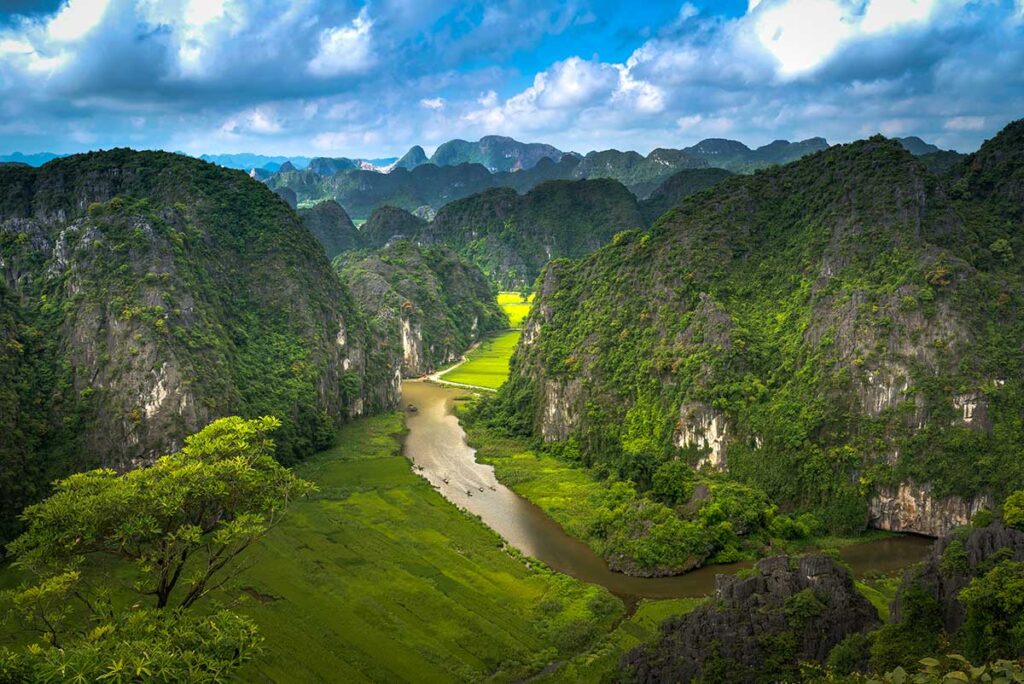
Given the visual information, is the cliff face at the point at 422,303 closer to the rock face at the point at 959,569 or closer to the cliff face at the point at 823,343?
the cliff face at the point at 823,343

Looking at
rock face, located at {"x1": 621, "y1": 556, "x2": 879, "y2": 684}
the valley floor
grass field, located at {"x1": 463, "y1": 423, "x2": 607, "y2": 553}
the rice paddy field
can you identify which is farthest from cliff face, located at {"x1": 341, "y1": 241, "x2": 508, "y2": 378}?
rock face, located at {"x1": 621, "y1": 556, "x2": 879, "y2": 684}

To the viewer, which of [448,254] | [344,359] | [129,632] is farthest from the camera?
[448,254]

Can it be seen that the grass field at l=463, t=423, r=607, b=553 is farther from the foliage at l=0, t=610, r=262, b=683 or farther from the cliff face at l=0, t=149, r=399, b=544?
the foliage at l=0, t=610, r=262, b=683

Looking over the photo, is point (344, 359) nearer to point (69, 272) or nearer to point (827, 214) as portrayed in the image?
point (69, 272)

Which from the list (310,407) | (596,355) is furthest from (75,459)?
(596,355)

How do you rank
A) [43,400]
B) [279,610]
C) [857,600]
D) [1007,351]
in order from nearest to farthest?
[857,600] < [279,610] < [1007,351] < [43,400]

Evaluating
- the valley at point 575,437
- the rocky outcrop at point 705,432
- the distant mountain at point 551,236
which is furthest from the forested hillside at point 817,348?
the distant mountain at point 551,236

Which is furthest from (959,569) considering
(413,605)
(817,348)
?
(817,348)

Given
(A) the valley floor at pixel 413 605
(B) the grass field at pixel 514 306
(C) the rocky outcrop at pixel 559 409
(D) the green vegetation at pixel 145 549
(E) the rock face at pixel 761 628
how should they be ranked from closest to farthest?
(D) the green vegetation at pixel 145 549 < (E) the rock face at pixel 761 628 < (A) the valley floor at pixel 413 605 < (C) the rocky outcrop at pixel 559 409 < (B) the grass field at pixel 514 306
